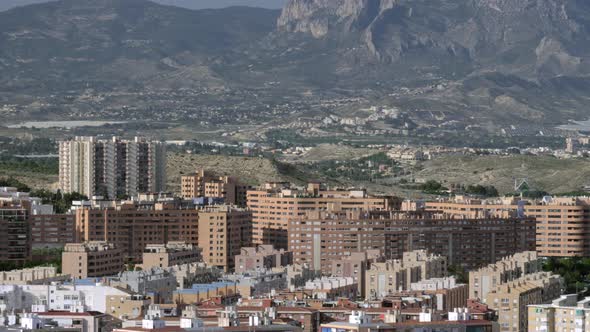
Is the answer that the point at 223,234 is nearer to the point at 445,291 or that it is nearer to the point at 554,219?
the point at 554,219

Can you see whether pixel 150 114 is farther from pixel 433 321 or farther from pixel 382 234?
pixel 433 321

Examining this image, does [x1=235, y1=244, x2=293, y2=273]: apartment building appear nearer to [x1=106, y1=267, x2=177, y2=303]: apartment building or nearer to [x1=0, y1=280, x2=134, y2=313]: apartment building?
[x1=106, y1=267, x2=177, y2=303]: apartment building

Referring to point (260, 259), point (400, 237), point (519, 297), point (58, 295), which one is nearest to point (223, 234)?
point (400, 237)

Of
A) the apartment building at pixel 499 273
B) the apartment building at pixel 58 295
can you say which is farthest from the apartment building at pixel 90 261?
the apartment building at pixel 499 273

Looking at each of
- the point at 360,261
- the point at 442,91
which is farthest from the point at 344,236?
the point at 442,91

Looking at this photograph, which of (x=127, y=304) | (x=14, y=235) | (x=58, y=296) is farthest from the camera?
(x=14, y=235)

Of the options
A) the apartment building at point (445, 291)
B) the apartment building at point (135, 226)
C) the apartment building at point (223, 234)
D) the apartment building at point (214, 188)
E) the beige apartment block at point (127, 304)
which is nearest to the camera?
the beige apartment block at point (127, 304)

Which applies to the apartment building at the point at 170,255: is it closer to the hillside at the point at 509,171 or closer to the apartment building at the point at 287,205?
the apartment building at the point at 287,205
